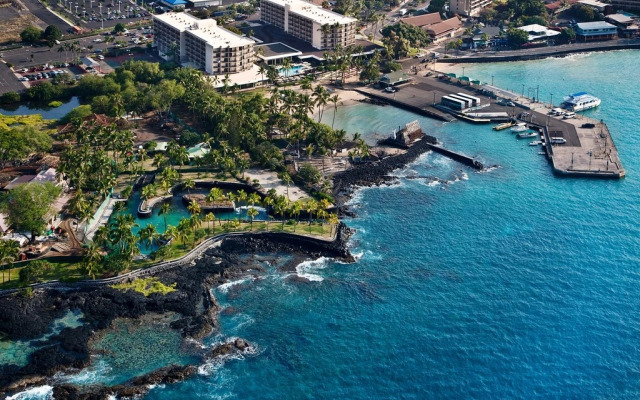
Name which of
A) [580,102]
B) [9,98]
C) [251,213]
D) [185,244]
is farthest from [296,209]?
[9,98]

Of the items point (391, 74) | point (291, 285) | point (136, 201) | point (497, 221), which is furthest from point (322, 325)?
point (391, 74)

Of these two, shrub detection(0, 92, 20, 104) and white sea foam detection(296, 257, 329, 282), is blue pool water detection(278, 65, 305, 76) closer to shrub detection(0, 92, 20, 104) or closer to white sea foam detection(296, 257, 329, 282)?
shrub detection(0, 92, 20, 104)

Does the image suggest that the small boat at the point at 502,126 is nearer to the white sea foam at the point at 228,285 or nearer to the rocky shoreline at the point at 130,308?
the rocky shoreline at the point at 130,308

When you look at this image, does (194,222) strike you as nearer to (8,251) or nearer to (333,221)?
(333,221)

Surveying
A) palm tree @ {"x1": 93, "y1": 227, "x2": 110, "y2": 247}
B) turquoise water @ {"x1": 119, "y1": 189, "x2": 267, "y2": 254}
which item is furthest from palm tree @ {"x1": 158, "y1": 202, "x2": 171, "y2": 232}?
palm tree @ {"x1": 93, "y1": 227, "x2": 110, "y2": 247}

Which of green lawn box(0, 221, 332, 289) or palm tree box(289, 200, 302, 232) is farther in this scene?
palm tree box(289, 200, 302, 232)

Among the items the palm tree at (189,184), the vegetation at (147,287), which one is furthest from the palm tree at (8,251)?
the palm tree at (189,184)
